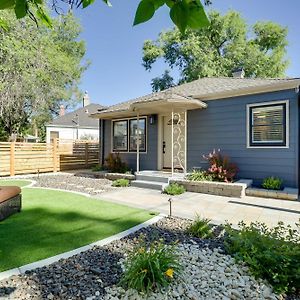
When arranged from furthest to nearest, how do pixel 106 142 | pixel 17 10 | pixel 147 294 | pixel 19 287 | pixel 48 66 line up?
pixel 48 66 < pixel 106 142 < pixel 19 287 < pixel 147 294 < pixel 17 10

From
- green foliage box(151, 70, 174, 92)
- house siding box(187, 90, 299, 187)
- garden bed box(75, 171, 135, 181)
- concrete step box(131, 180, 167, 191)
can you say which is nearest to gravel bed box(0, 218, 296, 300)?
concrete step box(131, 180, 167, 191)

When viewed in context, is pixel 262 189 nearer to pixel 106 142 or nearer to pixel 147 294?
pixel 147 294

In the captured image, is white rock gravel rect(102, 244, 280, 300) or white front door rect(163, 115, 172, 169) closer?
white rock gravel rect(102, 244, 280, 300)

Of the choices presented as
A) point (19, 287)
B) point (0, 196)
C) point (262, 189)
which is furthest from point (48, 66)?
point (19, 287)

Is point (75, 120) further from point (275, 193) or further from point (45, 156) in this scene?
point (275, 193)

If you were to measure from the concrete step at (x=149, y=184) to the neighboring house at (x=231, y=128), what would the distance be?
75cm

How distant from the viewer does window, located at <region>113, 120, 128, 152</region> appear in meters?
12.5

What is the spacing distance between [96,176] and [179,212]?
6.76 metres

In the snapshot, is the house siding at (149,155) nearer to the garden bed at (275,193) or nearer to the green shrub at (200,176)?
the green shrub at (200,176)

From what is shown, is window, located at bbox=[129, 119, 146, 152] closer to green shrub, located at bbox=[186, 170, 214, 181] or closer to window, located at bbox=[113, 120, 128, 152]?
window, located at bbox=[113, 120, 128, 152]

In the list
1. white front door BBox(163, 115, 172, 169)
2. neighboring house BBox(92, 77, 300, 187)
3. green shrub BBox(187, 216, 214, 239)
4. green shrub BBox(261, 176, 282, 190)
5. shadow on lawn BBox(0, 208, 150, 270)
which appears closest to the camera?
shadow on lawn BBox(0, 208, 150, 270)

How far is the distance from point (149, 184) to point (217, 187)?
7.93 feet

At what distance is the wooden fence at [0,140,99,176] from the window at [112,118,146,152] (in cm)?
339

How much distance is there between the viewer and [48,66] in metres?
16.8
